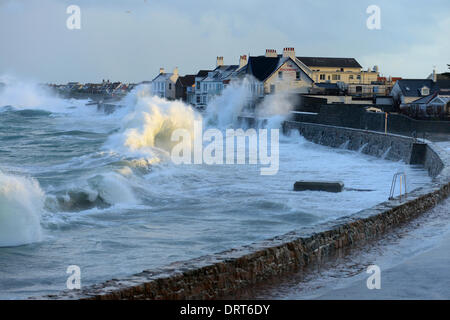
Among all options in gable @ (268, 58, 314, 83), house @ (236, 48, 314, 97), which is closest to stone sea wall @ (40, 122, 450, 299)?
house @ (236, 48, 314, 97)

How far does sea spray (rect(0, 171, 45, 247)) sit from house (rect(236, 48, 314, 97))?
4438 cm

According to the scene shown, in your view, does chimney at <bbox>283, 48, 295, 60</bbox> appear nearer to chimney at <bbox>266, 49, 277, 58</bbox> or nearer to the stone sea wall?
chimney at <bbox>266, 49, 277, 58</bbox>

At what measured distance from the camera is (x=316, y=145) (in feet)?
107

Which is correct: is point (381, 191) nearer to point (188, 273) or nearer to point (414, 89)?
point (188, 273)

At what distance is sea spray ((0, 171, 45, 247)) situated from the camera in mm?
10297

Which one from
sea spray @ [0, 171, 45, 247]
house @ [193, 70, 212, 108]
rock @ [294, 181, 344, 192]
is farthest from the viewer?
house @ [193, 70, 212, 108]

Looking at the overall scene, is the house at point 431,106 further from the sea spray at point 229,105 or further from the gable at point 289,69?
the gable at point 289,69

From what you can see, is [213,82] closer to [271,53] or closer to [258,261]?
[271,53]

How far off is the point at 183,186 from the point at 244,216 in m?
4.67

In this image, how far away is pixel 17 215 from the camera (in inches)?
428

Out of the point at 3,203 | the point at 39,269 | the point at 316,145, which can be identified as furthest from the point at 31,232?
the point at 316,145

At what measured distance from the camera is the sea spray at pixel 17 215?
1030 cm

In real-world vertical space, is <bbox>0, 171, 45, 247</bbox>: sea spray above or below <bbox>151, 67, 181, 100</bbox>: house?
below

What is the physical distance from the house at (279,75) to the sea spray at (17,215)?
1747 inches
